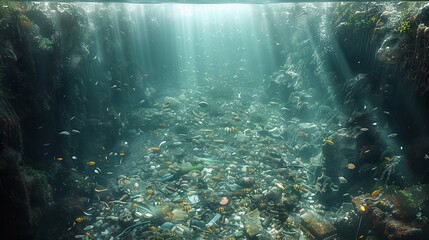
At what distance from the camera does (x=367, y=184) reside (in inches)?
403

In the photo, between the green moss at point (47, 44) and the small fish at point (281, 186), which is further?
the small fish at point (281, 186)

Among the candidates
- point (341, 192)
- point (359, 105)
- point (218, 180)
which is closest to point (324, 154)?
point (341, 192)

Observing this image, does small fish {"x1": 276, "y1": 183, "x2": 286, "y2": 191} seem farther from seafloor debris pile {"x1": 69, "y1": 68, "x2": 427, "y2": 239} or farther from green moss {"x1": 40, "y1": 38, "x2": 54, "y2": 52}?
green moss {"x1": 40, "y1": 38, "x2": 54, "y2": 52}

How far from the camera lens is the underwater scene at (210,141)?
8398mm

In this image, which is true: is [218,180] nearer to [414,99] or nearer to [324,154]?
[324,154]

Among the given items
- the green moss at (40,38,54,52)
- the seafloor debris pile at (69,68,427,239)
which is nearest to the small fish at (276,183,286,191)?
the seafloor debris pile at (69,68,427,239)

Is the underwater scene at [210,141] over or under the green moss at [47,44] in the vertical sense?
under

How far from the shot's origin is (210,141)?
15.9m

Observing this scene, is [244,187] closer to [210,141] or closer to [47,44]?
[210,141]

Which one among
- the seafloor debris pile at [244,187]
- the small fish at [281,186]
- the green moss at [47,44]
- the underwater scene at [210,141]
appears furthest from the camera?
the small fish at [281,186]

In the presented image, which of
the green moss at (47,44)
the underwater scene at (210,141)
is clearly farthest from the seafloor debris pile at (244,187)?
the green moss at (47,44)

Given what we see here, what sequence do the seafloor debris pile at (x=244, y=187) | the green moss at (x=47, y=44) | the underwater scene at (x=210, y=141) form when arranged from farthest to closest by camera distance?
1. the green moss at (x=47, y=44)
2. the seafloor debris pile at (x=244, y=187)
3. the underwater scene at (x=210, y=141)

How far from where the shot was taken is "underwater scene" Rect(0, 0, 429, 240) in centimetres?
840

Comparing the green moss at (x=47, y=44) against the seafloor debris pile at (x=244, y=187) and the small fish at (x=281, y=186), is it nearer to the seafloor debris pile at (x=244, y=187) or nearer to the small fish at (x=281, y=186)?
the seafloor debris pile at (x=244, y=187)
